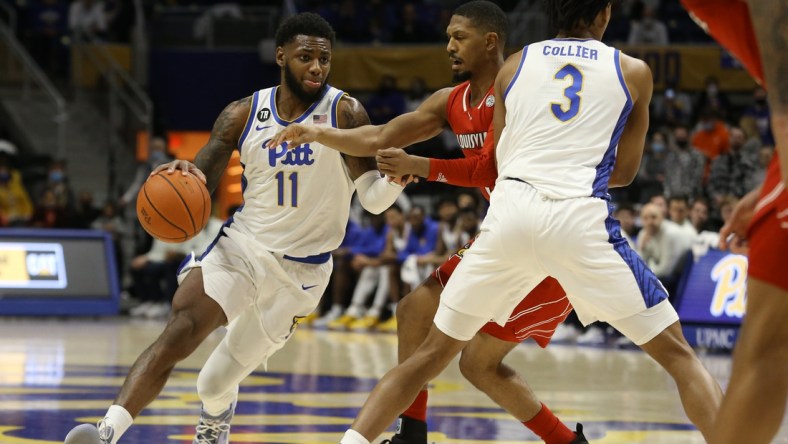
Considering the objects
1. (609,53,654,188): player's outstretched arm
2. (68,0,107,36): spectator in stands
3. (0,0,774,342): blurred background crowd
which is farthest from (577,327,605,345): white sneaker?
(68,0,107,36): spectator in stands

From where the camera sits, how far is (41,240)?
16375 millimetres

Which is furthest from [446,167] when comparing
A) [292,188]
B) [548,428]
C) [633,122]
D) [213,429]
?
[213,429]

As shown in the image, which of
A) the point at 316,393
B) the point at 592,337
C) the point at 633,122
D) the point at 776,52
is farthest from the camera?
the point at 592,337

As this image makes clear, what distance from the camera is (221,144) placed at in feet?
20.9

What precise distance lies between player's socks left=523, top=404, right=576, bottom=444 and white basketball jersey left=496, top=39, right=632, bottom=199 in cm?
159

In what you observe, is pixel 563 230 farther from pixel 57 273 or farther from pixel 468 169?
pixel 57 273

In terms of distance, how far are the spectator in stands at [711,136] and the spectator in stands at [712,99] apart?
1.42 ft

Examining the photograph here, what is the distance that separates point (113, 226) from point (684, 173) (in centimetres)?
822

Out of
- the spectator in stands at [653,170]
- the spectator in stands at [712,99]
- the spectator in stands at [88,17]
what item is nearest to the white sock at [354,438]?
the spectator in stands at [653,170]

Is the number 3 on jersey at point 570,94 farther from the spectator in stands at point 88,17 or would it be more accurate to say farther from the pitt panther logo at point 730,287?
the spectator in stands at point 88,17

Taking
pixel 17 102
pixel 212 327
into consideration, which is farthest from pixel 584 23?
pixel 17 102

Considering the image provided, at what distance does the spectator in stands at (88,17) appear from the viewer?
22656 mm

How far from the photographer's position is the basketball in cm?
596

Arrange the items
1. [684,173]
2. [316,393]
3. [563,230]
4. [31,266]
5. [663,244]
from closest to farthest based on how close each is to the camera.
A: [563,230], [316,393], [663,244], [684,173], [31,266]
